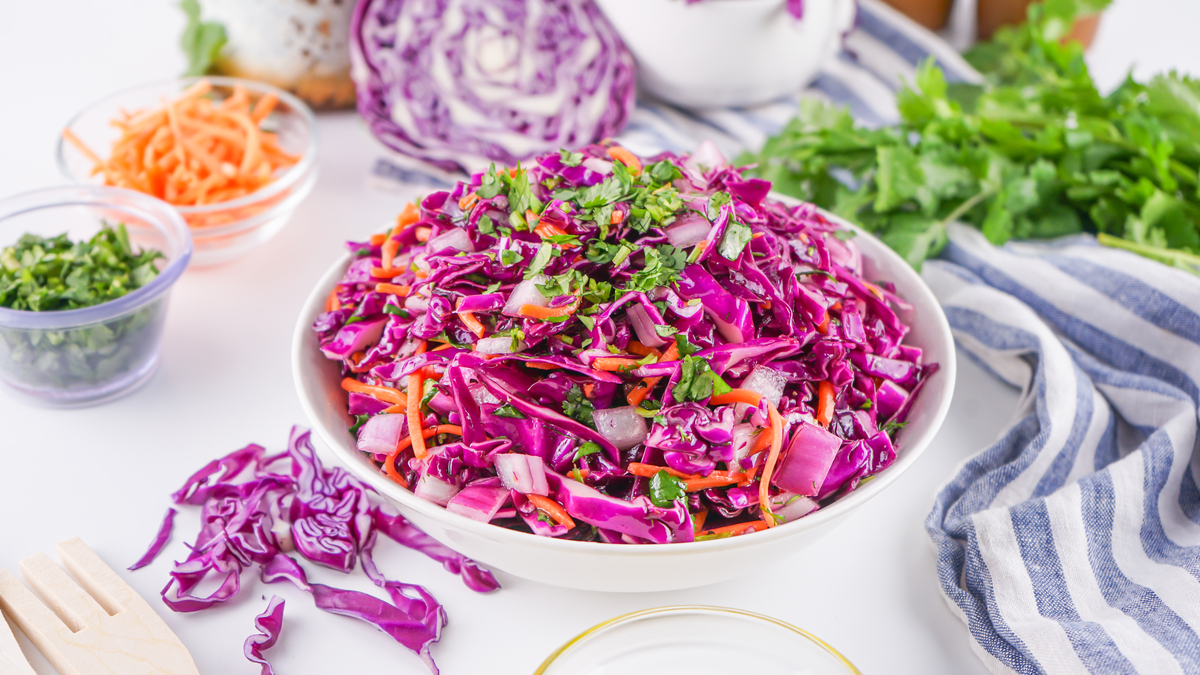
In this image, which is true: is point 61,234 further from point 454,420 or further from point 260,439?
point 454,420

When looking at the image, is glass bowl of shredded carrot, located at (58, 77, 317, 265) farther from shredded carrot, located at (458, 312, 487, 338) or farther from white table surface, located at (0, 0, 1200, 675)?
shredded carrot, located at (458, 312, 487, 338)

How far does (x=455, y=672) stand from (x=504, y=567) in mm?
212

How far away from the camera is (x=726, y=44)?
2725 millimetres

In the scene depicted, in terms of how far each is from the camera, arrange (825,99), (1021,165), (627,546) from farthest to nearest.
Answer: (825,99) < (1021,165) < (627,546)

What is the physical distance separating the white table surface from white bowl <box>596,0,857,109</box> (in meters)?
0.98

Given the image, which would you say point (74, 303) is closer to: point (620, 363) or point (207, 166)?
point (207, 166)

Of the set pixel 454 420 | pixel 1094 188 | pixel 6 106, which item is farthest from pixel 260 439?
pixel 1094 188

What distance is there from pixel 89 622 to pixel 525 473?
0.76 metres

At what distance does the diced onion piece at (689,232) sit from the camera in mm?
1496

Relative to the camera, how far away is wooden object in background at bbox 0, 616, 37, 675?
1309 millimetres

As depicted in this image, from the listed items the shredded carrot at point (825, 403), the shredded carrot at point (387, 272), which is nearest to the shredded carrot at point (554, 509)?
the shredded carrot at point (825, 403)

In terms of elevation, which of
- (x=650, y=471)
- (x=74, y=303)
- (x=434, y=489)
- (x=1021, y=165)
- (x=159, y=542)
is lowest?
(x=159, y=542)

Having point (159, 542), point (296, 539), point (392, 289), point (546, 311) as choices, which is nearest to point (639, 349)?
point (546, 311)

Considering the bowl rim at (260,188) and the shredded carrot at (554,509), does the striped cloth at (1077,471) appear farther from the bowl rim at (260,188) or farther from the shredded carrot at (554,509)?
the bowl rim at (260,188)
